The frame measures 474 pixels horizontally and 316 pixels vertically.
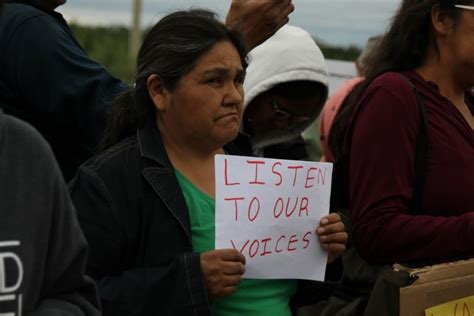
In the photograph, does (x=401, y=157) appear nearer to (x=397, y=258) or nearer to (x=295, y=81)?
(x=397, y=258)

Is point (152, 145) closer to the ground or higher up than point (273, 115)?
higher up

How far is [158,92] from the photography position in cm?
249

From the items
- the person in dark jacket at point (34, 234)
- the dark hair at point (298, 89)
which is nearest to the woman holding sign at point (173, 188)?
the person in dark jacket at point (34, 234)

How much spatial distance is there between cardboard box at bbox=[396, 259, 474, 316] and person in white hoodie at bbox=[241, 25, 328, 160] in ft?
3.50

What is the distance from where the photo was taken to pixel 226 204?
2330 millimetres

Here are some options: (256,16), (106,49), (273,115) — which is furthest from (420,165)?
(106,49)

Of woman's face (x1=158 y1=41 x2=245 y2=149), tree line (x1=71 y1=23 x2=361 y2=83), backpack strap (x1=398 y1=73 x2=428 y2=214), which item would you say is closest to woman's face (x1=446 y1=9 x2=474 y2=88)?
backpack strap (x1=398 y1=73 x2=428 y2=214)

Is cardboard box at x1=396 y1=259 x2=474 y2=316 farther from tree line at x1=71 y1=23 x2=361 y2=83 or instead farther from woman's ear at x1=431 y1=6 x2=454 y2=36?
tree line at x1=71 y1=23 x2=361 y2=83

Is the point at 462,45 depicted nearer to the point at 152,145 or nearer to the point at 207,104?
the point at 207,104

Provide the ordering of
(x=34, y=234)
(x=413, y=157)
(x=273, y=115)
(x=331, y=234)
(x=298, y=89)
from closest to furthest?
1. (x=34, y=234)
2. (x=331, y=234)
3. (x=413, y=157)
4. (x=273, y=115)
5. (x=298, y=89)

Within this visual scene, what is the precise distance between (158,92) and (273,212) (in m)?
0.44

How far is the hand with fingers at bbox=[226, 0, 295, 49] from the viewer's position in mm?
2885

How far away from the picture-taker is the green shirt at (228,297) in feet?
7.78

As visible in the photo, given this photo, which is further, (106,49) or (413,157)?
(106,49)
